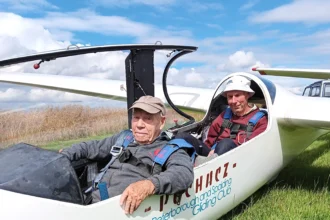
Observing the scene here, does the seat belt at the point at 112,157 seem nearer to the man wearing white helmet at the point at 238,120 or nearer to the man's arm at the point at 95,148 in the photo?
the man's arm at the point at 95,148

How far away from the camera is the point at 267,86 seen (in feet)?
15.7

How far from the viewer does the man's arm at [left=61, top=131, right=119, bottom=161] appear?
131 inches

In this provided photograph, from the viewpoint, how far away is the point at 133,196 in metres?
2.38

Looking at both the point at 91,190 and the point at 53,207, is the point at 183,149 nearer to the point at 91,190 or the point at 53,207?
the point at 91,190

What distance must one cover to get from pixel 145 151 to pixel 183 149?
302 millimetres

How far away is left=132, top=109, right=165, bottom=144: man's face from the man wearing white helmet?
4.72 ft

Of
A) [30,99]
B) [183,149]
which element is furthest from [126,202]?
[30,99]

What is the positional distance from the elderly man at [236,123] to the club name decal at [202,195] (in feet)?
2.43

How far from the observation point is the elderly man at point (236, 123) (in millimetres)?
4246

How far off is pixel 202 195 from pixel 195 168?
0.28m

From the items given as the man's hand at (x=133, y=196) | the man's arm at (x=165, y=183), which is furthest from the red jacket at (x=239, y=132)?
the man's hand at (x=133, y=196)

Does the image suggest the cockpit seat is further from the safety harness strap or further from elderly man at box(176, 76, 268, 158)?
the safety harness strap

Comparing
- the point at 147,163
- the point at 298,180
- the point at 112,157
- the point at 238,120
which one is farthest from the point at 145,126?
the point at 298,180

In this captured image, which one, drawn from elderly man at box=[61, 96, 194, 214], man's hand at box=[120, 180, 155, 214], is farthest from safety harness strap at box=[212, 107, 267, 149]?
man's hand at box=[120, 180, 155, 214]
